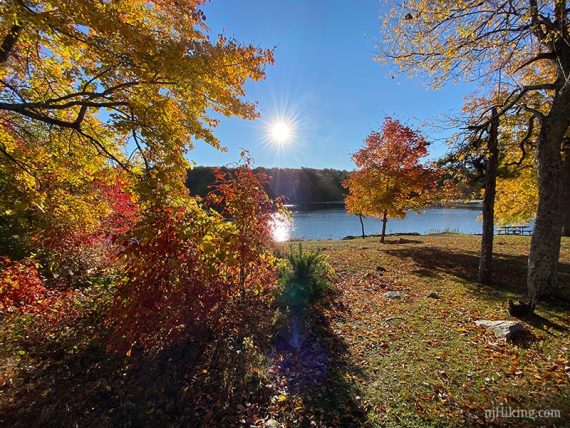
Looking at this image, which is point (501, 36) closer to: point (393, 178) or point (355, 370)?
point (355, 370)

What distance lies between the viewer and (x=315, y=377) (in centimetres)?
408

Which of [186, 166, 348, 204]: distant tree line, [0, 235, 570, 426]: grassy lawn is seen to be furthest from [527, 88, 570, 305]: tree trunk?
[186, 166, 348, 204]: distant tree line

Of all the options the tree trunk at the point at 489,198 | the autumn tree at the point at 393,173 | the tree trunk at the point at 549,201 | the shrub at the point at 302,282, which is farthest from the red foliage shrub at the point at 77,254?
the autumn tree at the point at 393,173

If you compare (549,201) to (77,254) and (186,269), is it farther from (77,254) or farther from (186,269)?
(77,254)

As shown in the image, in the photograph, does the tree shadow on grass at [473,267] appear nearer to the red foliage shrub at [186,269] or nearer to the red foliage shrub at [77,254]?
the red foliage shrub at [186,269]

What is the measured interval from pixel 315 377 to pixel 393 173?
41.8ft

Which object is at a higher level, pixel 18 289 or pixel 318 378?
pixel 18 289

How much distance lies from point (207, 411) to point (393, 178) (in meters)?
13.9

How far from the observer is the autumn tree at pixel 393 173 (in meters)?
14.8

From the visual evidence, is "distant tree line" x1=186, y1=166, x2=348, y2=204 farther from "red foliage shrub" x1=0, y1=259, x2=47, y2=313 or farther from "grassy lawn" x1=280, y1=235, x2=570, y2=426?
"red foliage shrub" x1=0, y1=259, x2=47, y2=313

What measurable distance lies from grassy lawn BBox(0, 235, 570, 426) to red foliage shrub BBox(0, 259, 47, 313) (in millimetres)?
490

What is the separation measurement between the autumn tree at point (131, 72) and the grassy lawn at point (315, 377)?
2571 millimetres

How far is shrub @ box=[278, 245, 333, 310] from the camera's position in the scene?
606 centimetres

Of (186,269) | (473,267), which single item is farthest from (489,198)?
(186,269)
